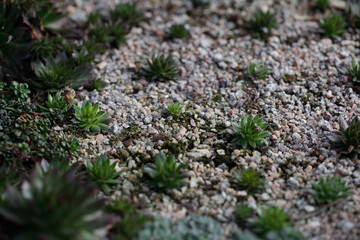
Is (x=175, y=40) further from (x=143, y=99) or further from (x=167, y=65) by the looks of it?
(x=143, y=99)

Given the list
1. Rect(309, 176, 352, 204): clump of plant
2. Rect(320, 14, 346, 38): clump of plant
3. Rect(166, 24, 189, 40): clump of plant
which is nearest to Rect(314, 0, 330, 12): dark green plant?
Rect(320, 14, 346, 38): clump of plant

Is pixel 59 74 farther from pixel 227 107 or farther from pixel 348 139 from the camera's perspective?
pixel 348 139

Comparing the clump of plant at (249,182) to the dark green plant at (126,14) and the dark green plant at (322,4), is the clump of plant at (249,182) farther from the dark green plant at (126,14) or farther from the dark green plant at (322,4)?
the dark green plant at (322,4)

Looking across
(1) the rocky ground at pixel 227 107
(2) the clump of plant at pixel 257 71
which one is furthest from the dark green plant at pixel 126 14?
(2) the clump of plant at pixel 257 71

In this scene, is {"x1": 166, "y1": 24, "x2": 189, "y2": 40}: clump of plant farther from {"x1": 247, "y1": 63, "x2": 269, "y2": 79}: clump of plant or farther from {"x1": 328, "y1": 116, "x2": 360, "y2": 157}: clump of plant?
{"x1": 328, "y1": 116, "x2": 360, "y2": 157}: clump of plant

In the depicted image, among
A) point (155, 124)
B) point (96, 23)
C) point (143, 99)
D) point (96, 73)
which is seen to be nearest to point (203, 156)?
point (155, 124)

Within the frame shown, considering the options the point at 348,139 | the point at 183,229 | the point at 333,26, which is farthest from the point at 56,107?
the point at 333,26
